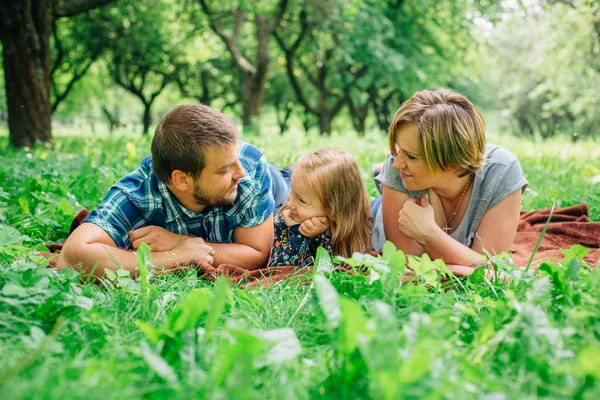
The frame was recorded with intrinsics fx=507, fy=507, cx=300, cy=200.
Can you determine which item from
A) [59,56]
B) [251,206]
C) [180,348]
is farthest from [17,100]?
[59,56]

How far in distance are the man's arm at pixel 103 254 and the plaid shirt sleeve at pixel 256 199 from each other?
0.33 meters

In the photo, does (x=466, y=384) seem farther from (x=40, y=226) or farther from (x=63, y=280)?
(x=40, y=226)

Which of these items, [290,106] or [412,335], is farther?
[290,106]

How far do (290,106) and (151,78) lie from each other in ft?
29.7

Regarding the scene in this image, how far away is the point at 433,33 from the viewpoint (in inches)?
740

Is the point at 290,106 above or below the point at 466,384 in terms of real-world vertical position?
below

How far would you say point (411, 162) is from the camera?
2.95m

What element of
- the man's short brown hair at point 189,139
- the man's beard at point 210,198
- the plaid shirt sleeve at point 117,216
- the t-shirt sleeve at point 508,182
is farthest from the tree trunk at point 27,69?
the t-shirt sleeve at point 508,182

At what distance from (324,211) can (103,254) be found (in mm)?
1344

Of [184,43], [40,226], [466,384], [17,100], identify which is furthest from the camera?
[184,43]

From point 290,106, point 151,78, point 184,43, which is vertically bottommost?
point 290,106

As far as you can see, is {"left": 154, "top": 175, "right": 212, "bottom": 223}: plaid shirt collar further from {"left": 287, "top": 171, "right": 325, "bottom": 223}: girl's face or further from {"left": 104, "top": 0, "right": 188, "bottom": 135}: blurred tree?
{"left": 104, "top": 0, "right": 188, "bottom": 135}: blurred tree

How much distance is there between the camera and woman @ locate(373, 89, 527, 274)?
2865mm

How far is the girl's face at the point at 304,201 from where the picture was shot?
3.22m
